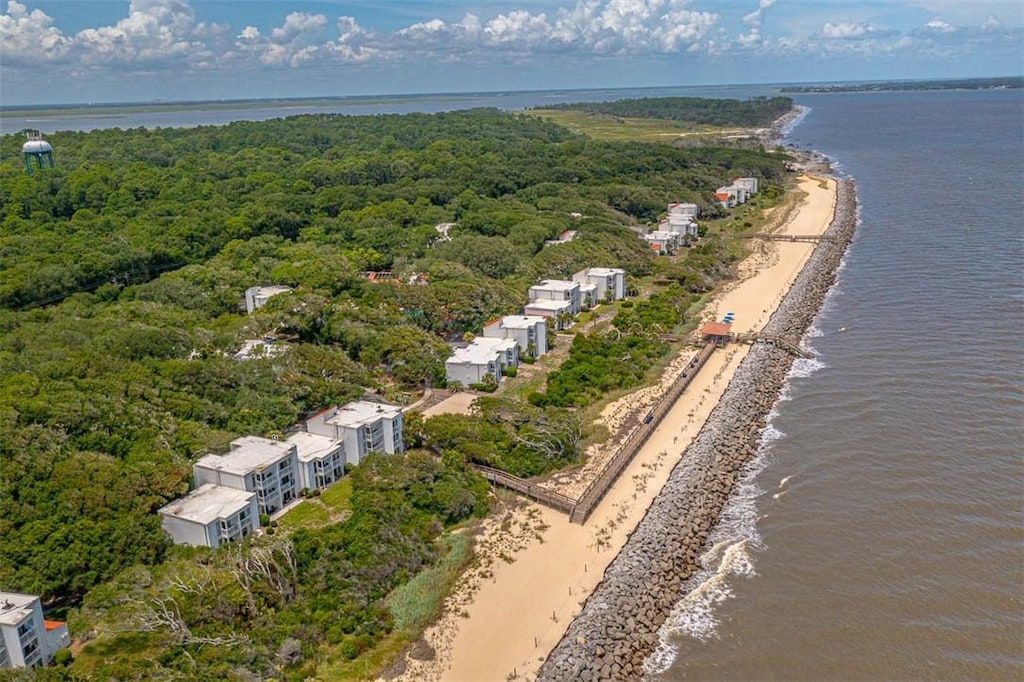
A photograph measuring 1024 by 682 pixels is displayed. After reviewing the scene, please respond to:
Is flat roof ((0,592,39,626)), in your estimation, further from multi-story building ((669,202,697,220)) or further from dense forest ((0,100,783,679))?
multi-story building ((669,202,697,220))

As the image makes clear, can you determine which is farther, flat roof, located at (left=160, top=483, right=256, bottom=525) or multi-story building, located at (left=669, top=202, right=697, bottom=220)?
multi-story building, located at (left=669, top=202, right=697, bottom=220)

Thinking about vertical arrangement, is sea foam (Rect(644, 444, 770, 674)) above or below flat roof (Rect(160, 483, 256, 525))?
below

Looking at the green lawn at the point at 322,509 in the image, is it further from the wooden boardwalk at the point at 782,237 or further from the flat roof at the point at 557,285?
the wooden boardwalk at the point at 782,237

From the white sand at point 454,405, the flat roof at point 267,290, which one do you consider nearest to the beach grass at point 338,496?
the white sand at point 454,405

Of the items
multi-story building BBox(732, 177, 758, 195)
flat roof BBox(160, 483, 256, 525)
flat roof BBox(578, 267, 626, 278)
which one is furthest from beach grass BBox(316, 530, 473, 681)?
multi-story building BBox(732, 177, 758, 195)

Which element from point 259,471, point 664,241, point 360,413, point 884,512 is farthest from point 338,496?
point 664,241

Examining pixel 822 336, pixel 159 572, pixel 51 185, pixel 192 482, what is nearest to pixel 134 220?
pixel 51 185

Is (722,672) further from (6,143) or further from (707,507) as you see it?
(6,143)
